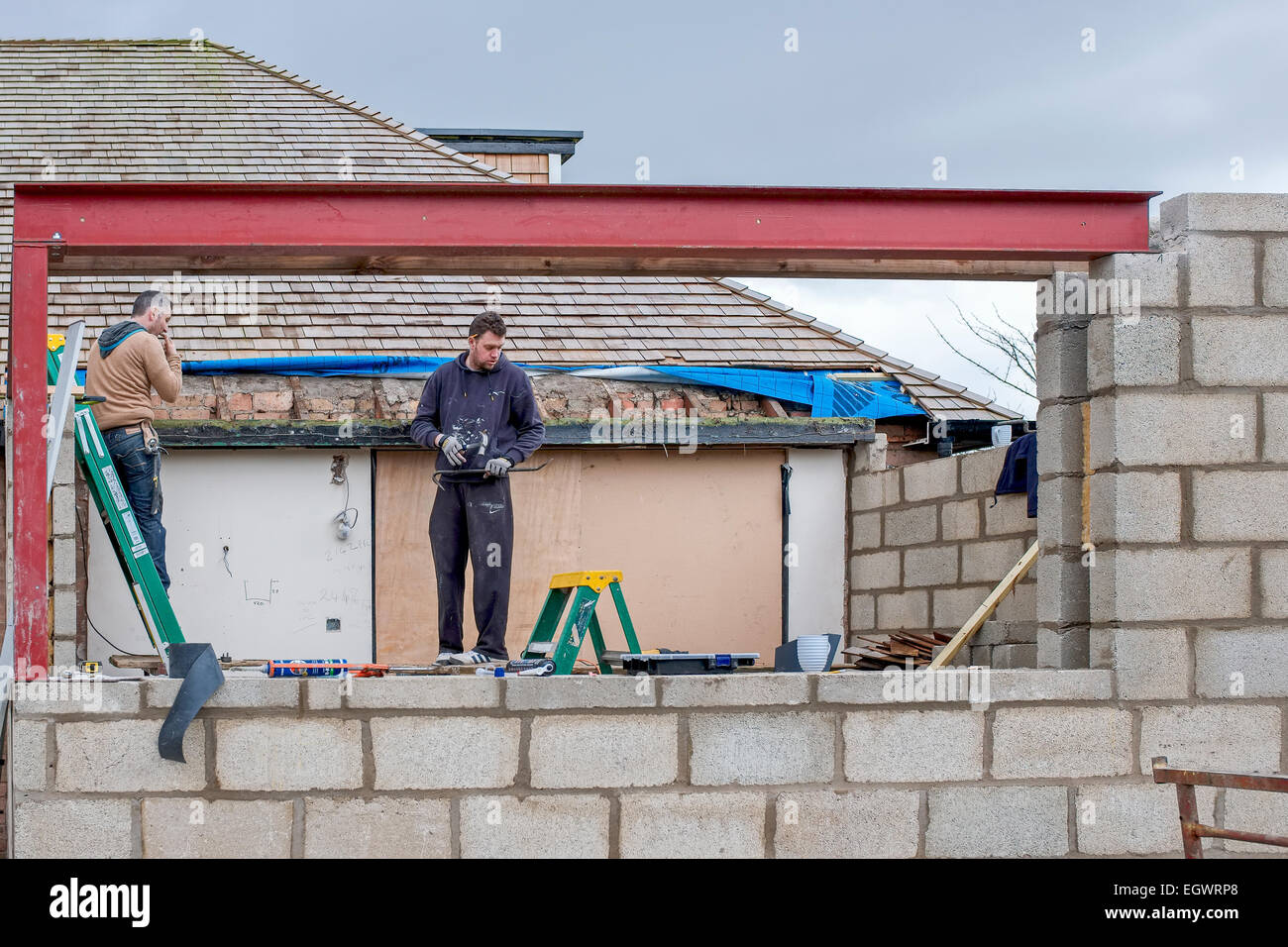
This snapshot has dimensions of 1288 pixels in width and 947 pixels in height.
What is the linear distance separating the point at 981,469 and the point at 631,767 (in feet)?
12.1

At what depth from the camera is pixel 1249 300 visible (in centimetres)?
593

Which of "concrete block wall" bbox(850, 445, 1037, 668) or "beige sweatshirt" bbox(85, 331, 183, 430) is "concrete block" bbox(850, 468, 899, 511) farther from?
"beige sweatshirt" bbox(85, 331, 183, 430)

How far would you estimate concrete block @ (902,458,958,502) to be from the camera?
895 centimetres

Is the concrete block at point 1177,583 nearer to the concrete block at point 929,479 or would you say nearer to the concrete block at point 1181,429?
the concrete block at point 1181,429

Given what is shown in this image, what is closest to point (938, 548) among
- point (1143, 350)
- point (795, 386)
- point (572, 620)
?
point (795, 386)

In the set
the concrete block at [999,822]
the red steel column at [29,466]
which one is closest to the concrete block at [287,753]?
the red steel column at [29,466]

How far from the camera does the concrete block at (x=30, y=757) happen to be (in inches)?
215

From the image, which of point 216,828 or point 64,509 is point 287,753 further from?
point 64,509

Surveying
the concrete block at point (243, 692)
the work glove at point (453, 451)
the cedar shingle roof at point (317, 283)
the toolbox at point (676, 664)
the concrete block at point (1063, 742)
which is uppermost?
the cedar shingle roof at point (317, 283)

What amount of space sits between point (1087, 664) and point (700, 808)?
5.74ft

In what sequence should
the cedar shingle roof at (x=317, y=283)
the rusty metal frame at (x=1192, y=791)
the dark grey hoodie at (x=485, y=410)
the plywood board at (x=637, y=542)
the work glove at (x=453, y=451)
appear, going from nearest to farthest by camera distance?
the rusty metal frame at (x=1192, y=791) → the work glove at (x=453, y=451) → the dark grey hoodie at (x=485, y=410) → the plywood board at (x=637, y=542) → the cedar shingle roof at (x=317, y=283)

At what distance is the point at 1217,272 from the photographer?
5.92 meters

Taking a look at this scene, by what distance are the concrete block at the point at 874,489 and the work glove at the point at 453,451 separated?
3618mm
